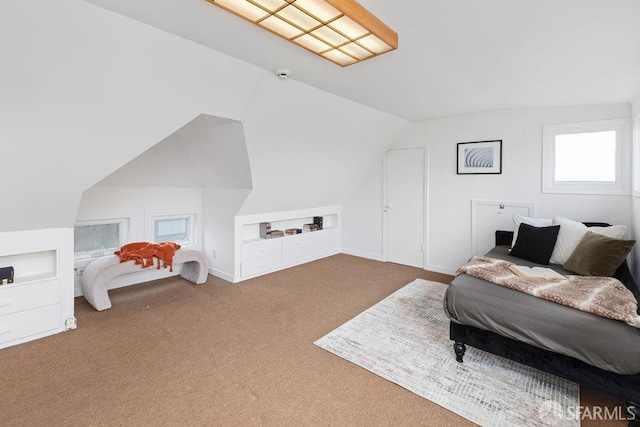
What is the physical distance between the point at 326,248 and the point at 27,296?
401 centimetres

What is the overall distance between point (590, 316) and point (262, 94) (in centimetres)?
297

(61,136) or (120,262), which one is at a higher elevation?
(61,136)

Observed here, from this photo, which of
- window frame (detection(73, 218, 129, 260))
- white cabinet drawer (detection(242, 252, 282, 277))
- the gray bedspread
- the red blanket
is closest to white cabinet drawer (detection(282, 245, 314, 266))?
white cabinet drawer (detection(242, 252, 282, 277))

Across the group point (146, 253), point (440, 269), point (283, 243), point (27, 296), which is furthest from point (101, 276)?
point (440, 269)

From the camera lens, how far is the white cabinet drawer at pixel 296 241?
4.88 m

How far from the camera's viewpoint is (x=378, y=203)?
541cm

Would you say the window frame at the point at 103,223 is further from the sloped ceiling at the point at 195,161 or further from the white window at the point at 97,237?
the sloped ceiling at the point at 195,161

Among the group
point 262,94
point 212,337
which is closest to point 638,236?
point 262,94

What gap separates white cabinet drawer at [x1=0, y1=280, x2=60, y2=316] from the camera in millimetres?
2541

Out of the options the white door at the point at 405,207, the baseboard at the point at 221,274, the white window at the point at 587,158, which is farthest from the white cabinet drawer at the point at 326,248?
the white window at the point at 587,158

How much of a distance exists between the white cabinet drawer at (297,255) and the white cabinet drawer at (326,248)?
13cm

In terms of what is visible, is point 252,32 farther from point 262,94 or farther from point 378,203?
point 378,203

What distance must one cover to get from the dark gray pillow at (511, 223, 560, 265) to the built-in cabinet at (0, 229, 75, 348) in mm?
4357

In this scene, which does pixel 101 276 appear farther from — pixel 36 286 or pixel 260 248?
pixel 260 248
